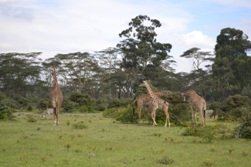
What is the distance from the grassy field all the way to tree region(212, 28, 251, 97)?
115 feet

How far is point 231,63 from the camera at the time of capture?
51281 millimetres

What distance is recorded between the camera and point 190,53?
58625 mm

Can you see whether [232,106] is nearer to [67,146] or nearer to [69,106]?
[69,106]

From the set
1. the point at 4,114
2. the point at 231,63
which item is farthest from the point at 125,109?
the point at 231,63

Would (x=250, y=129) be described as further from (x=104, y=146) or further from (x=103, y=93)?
(x=103, y=93)

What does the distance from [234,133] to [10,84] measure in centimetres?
4234

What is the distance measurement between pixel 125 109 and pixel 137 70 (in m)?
30.4

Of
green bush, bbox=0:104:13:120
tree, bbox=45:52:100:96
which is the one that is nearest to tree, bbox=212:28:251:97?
tree, bbox=45:52:100:96

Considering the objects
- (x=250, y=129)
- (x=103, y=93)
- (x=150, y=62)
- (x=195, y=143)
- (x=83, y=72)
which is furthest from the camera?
(x=103, y=93)

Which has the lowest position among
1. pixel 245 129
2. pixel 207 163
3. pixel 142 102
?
pixel 207 163

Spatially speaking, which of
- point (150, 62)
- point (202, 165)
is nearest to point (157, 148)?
point (202, 165)

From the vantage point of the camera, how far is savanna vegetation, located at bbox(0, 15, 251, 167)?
39.8ft

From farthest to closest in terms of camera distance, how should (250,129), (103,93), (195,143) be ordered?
(103,93)
(250,129)
(195,143)

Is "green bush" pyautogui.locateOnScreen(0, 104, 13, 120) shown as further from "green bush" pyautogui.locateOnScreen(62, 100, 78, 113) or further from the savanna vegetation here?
"green bush" pyautogui.locateOnScreen(62, 100, 78, 113)
